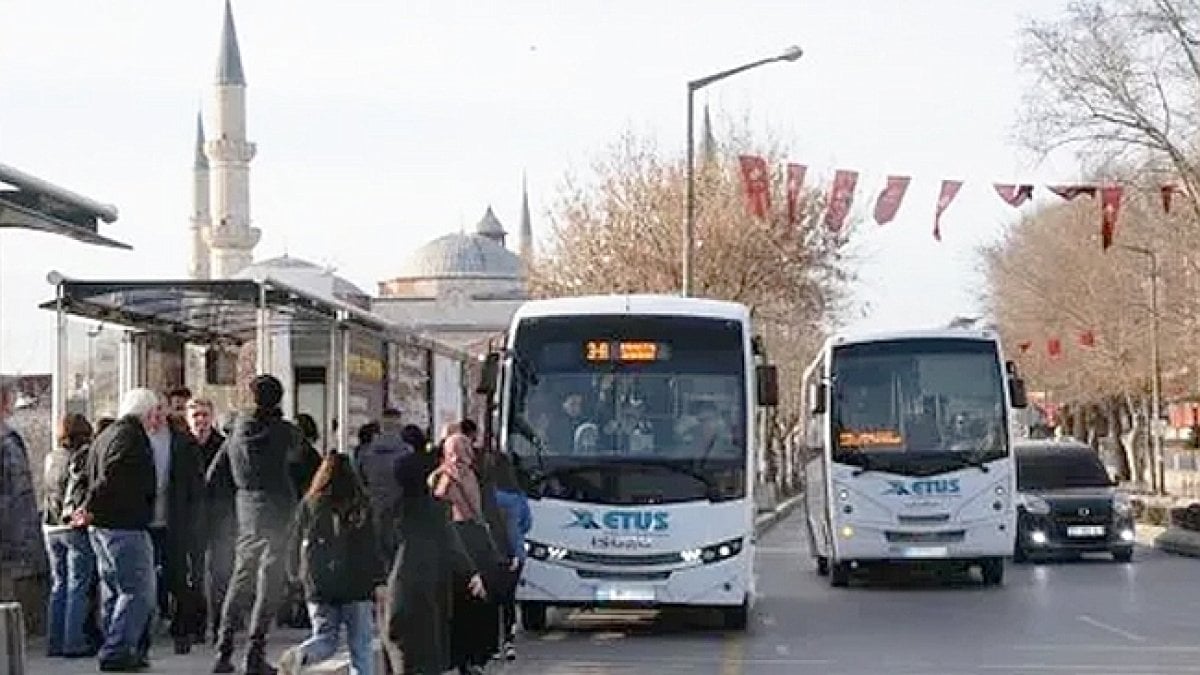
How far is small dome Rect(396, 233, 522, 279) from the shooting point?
143 meters

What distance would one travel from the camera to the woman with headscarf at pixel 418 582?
550 inches

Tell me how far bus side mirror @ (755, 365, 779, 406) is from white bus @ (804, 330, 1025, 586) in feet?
20.5

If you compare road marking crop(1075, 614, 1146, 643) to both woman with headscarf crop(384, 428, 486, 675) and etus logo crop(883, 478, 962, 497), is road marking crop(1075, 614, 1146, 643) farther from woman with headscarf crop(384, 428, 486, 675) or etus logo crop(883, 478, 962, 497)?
woman with headscarf crop(384, 428, 486, 675)

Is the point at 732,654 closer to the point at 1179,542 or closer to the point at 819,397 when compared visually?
the point at 819,397

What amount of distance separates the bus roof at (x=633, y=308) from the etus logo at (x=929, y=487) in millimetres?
6225

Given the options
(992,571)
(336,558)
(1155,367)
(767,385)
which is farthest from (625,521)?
(1155,367)

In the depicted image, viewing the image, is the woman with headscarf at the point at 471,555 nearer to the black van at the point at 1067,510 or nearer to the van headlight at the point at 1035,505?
the black van at the point at 1067,510

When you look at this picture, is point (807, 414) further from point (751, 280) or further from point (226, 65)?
point (226, 65)

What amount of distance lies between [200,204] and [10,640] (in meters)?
139

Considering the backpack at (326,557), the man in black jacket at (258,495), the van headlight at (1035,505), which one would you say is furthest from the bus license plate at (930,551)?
the backpack at (326,557)

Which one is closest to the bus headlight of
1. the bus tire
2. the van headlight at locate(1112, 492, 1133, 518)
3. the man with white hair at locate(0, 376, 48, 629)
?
the man with white hair at locate(0, 376, 48, 629)

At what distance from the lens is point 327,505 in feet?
44.5

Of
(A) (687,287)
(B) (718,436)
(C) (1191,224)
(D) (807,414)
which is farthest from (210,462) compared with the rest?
(C) (1191,224)

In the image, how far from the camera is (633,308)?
73.7ft
